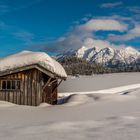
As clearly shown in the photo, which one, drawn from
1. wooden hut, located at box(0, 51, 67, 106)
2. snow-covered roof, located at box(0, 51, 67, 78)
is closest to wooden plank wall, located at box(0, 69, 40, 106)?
wooden hut, located at box(0, 51, 67, 106)

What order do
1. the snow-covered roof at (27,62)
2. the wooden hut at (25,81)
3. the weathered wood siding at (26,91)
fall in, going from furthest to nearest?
the weathered wood siding at (26,91)
the wooden hut at (25,81)
the snow-covered roof at (27,62)

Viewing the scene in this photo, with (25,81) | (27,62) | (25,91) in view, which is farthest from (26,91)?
(27,62)

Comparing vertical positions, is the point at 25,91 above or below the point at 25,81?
below

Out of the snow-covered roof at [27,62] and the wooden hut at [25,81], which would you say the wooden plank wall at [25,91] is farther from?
the snow-covered roof at [27,62]

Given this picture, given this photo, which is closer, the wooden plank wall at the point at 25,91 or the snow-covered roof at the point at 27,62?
the snow-covered roof at the point at 27,62

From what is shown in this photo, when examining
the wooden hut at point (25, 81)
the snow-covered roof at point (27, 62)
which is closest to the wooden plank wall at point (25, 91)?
the wooden hut at point (25, 81)

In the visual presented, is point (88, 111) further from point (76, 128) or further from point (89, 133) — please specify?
point (89, 133)

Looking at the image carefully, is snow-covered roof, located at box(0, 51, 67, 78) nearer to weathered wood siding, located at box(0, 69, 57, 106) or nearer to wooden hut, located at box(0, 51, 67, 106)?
wooden hut, located at box(0, 51, 67, 106)

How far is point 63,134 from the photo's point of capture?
955 cm

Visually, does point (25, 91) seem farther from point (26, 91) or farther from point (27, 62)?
point (27, 62)

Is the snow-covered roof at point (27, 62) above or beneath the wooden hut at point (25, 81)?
above

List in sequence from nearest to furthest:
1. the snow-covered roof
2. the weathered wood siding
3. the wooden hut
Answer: the snow-covered roof
the wooden hut
the weathered wood siding

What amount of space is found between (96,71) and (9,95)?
13698 cm

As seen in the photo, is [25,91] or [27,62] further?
[25,91]
